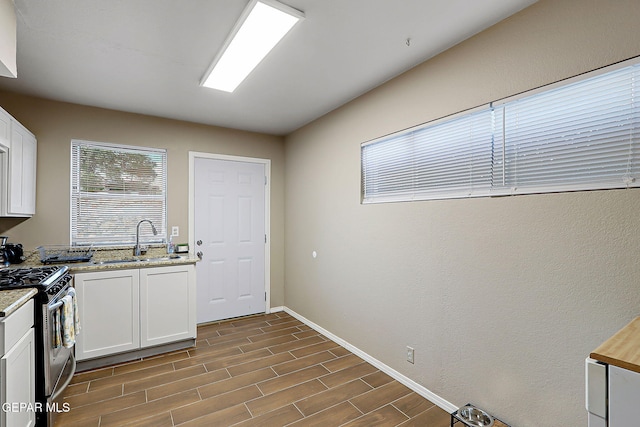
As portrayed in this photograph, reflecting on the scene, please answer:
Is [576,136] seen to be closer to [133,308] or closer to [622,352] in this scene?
[622,352]

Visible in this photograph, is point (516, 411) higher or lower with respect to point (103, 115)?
lower

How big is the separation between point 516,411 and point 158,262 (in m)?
3.10

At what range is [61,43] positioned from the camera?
6.84ft

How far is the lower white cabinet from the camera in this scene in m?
2.69

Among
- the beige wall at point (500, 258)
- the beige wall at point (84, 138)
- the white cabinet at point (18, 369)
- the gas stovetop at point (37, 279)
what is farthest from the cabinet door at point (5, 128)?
the beige wall at point (500, 258)

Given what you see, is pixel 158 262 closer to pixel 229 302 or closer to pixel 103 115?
pixel 229 302

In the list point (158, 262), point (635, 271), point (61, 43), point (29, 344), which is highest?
point (61, 43)

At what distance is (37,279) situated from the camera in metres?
2.02

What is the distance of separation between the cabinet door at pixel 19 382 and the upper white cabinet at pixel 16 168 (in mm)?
1352

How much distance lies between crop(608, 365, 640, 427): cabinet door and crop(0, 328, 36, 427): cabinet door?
2433 mm

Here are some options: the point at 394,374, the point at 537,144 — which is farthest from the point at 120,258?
the point at 537,144

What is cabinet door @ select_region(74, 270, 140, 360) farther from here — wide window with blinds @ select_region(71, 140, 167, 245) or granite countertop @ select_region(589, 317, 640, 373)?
granite countertop @ select_region(589, 317, 640, 373)

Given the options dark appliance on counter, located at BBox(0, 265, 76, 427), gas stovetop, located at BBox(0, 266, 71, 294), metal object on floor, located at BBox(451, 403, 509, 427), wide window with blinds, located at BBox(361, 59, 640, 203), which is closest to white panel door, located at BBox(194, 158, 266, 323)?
gas stovetop, located at BBox(0, 266, 71, 294)

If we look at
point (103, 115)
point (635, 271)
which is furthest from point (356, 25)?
point (103, 115)
